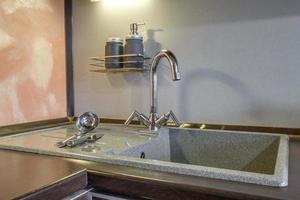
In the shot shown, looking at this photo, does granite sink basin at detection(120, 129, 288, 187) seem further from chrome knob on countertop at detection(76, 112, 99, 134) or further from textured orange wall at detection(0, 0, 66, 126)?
textured orange wall at detection(0, 0, 66, 126)

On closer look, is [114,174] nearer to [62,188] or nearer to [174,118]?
[62,188]

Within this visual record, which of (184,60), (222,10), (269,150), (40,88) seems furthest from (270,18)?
(40,88)

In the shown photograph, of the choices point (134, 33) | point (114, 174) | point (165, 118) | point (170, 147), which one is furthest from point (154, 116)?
point (114, 174)

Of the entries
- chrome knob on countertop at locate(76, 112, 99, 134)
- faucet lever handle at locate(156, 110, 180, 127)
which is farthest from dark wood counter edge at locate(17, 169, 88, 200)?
faucet lever handle at locate(156, 110, 180, 127)

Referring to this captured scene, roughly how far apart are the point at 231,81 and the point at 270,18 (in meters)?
0.28

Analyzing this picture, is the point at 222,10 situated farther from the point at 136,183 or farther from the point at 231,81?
the point at 136,183

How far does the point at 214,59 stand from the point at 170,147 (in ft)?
1.35

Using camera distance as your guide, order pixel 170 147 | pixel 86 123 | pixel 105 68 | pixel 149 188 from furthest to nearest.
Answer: pixel 105 68 → pixel 170 147 → pixel 86 123 → pixel 149 188

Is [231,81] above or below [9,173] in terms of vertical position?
above

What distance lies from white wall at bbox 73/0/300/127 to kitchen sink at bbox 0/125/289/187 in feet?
0.32

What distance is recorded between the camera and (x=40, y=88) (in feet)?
4.21

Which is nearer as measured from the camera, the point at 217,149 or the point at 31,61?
the point at 217,149

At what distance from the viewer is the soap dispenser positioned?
1198 mm

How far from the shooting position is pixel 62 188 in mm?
574
